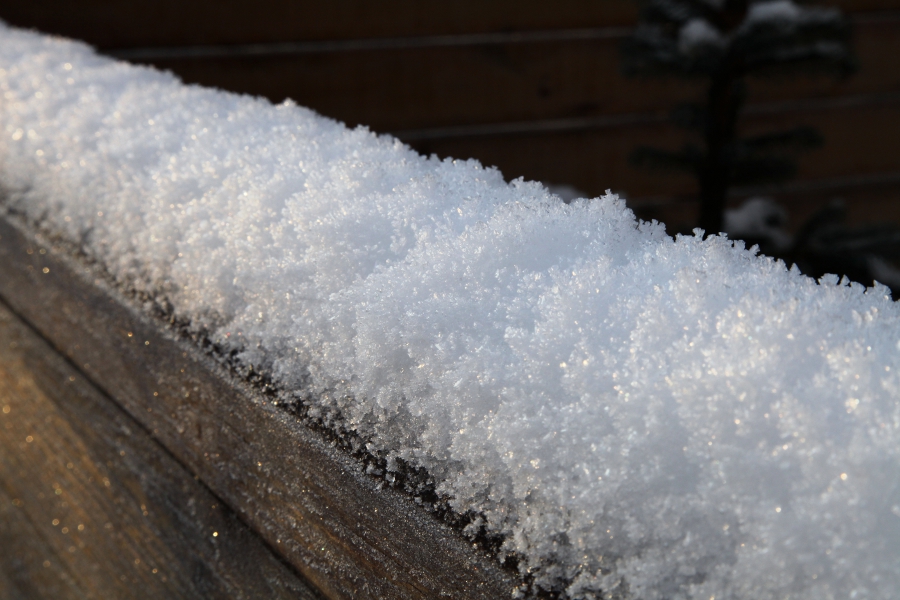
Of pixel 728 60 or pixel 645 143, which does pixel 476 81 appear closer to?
pixel 645 143

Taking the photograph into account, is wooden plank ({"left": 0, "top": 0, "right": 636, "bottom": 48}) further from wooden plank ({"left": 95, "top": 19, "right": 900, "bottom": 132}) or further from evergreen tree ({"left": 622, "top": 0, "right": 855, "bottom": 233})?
evergreen tree ({"left": 622, "top": 0, "right": 855, "bottom": 233})

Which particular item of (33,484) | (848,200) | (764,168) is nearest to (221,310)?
(33,484)

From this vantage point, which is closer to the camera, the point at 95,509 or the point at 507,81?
the point at 95,509

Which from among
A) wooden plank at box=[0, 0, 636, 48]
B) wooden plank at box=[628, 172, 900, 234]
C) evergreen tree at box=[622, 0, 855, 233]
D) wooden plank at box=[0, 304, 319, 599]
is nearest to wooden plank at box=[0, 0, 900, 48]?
wooden plank at box=[0, 0, 636, 48]

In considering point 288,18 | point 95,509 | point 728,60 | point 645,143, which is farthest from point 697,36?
point 95,509

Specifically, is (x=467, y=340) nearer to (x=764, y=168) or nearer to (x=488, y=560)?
(x=488, y=560)
